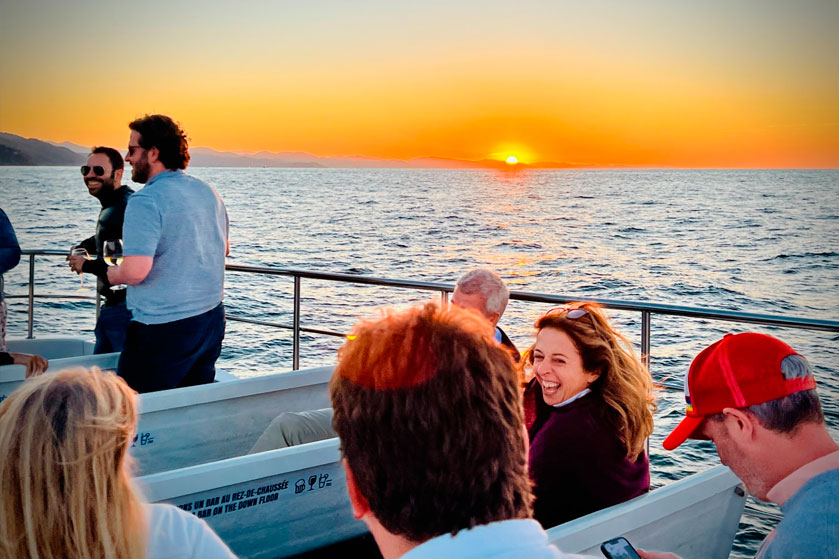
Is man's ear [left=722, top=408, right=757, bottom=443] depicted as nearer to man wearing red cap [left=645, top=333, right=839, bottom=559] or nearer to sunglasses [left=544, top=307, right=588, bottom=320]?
man wearing red cap [left=645, top=333, right=839, bottom=559]

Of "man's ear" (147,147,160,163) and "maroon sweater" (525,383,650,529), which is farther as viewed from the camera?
"man's ear" (147,147,160,163)

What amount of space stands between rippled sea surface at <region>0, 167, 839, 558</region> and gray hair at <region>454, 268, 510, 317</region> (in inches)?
28.2

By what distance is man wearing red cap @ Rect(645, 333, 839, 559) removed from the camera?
1.23 metres

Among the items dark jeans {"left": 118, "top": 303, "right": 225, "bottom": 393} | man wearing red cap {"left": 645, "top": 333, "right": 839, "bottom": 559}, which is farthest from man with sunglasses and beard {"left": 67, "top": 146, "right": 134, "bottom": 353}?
man wearing red cap {"left": 645, "top": 333, "right": 839, "bottom": 559}

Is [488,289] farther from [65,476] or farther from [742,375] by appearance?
[65,476]

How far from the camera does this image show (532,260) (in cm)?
2453

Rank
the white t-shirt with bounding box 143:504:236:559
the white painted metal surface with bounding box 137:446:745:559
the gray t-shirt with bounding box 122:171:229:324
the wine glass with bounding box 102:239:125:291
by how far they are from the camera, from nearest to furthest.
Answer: the white t-shirt with bounding box 143:504:236:559
the white painted metal surface with bounding box 137:446:745:559
the gray t-shirt with bounding box 122:171:229:324
the wine glass with bounding box 102:239:125:291

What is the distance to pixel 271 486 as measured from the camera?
239cm

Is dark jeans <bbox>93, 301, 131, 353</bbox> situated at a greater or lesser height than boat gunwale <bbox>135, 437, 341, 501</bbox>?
greater

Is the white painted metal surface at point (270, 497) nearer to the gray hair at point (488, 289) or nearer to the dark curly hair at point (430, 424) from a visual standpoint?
the gray hair at point (488, 289)

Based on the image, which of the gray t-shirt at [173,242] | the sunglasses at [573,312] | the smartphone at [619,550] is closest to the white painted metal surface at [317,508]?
the smartphone at [619,550]

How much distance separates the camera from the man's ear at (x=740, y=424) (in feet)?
4.61

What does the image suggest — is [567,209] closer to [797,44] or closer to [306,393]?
[797,44]

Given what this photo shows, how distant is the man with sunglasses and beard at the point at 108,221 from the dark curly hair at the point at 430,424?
2.91 meters
